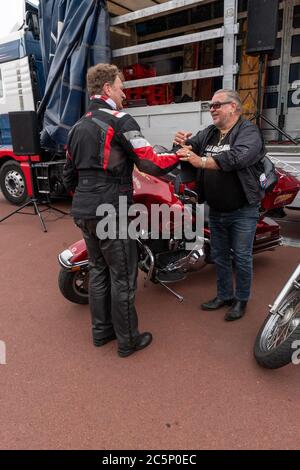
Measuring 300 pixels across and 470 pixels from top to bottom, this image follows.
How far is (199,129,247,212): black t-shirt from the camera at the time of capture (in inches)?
98.5

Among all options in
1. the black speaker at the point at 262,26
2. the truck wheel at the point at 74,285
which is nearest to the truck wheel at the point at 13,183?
the truck wheel at the point at 74,285

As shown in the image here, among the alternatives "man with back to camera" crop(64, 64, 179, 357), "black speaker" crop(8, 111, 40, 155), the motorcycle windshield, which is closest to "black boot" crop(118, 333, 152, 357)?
"man with back to camera" crop(64, 64, 179, 357)

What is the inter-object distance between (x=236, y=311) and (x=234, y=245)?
1.81ft

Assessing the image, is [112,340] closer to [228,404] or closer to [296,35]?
[228,404]

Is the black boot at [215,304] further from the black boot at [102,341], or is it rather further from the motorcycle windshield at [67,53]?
the motorcycle windshield at [67,53]

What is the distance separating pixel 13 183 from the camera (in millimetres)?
6672

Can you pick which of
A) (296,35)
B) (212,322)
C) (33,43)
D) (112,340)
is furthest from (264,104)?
(112,340)

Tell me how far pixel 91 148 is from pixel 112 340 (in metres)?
1.42

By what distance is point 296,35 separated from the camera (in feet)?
21.7

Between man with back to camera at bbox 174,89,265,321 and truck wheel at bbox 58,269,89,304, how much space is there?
1.15 metres

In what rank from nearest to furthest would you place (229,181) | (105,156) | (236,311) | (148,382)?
(105,156) → (148,382) → (229,181) → (236,311)

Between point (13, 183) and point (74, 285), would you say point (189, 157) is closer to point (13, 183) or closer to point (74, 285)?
point (74, 285)
